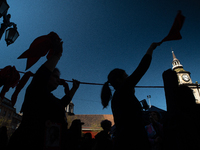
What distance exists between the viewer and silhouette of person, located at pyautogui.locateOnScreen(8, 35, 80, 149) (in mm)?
1013

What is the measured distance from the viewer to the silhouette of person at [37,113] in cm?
101

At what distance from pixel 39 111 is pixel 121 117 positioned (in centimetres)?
77

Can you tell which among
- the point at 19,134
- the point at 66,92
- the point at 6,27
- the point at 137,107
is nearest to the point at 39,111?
the point at 19,134

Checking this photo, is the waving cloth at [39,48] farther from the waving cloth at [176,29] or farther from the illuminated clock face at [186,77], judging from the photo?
the illuminated clock face at [186,77]

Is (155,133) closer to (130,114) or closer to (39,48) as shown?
(130,114)

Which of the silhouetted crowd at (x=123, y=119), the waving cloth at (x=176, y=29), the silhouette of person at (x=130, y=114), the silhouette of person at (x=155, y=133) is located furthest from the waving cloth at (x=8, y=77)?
the silhouette of person at (x=155, y=133)

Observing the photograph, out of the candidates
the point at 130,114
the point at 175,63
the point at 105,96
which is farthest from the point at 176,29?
the point at 175,63

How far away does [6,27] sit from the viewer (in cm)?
399

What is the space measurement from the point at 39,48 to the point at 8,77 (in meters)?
1.49

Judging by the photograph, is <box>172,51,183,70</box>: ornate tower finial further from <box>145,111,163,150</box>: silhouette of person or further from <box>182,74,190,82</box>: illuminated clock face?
<box>145,111,163,150</box>: silhouette of person

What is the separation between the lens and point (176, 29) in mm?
1489

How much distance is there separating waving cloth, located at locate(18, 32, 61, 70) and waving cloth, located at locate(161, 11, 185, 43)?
1322 millimetres

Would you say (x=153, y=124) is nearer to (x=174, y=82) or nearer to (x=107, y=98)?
(x=107, y=98)

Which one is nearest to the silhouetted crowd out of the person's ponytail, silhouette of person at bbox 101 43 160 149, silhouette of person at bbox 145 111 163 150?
silhouette of person at bbox 101 43 160 149
